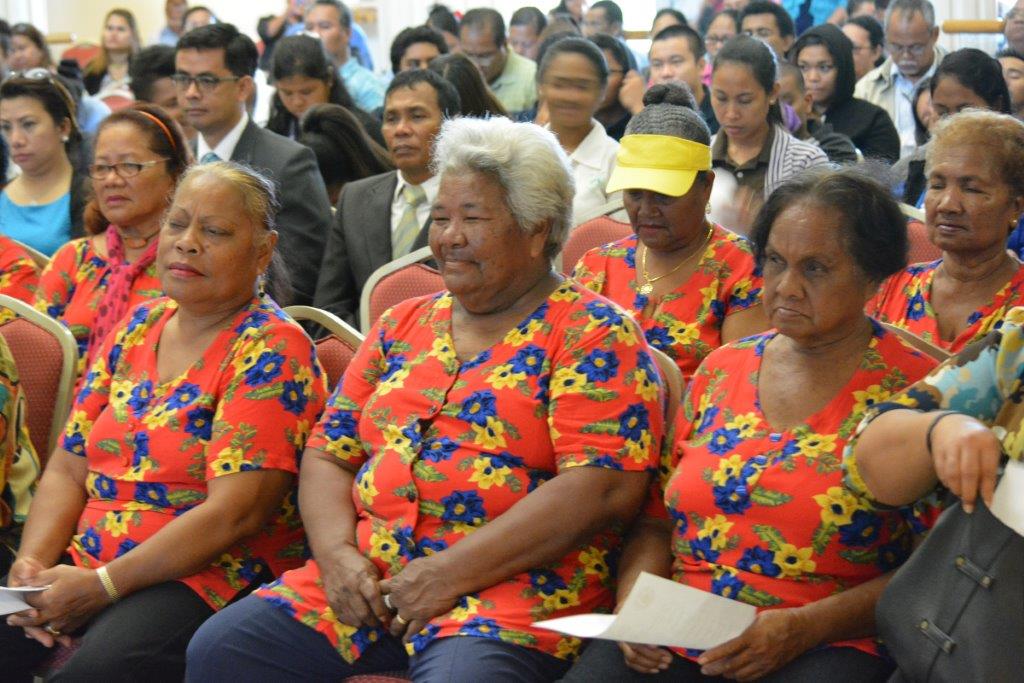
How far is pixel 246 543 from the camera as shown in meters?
2.79

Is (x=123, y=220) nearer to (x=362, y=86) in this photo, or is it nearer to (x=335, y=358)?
(x=335, y=358)

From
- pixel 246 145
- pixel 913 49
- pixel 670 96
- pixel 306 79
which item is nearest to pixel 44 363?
pixel 670 96

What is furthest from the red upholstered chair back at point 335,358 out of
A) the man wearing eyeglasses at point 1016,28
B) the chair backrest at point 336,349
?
the man wearing eyeglasses at point 1016,28

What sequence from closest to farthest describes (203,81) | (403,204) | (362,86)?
1. (403,204)
2. (203,81)
3. (362,86)

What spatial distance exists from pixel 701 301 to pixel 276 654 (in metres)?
1.24

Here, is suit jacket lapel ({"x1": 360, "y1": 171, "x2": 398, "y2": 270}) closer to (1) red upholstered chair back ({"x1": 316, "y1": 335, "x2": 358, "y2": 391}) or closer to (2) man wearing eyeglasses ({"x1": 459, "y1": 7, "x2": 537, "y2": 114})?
(1) red upholstered chair back ({"x1": 316, "y1": 335, "x2": 358, "y2": 391})

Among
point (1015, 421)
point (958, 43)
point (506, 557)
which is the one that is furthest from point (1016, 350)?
point (958, 43)

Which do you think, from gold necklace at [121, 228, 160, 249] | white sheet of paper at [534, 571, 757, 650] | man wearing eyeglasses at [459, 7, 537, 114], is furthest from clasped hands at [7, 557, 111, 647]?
man wearing eyeglasses at [459, 7, 537, 114]

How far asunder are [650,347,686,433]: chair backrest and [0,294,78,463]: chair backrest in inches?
55.8

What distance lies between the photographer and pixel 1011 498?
5.49ft

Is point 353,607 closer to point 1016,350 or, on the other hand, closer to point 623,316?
point 623,316

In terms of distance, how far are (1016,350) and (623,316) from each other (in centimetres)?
81

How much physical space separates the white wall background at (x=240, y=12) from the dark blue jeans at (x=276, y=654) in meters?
7.78

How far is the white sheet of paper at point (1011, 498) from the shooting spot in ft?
5.42
